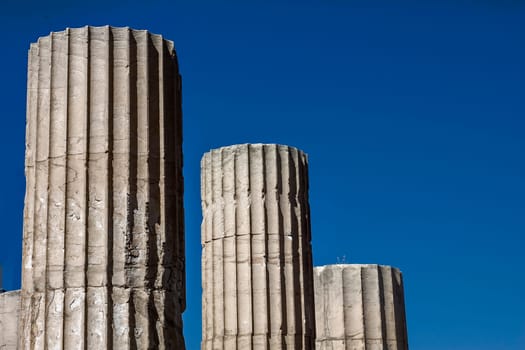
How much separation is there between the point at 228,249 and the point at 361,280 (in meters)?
8.42

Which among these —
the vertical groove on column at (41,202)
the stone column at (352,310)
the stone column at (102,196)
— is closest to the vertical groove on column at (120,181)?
the stone column at (102,196)

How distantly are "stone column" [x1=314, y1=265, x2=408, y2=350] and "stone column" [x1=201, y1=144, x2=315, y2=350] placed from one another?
6478 millimetres

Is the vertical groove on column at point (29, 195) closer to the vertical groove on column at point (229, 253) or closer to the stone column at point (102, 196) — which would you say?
the stone column at point (102, 196)

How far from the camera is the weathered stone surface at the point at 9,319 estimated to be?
17.5 meters

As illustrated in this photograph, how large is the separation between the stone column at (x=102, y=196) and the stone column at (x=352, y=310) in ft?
53.0

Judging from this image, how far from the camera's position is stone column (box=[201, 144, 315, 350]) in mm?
22453

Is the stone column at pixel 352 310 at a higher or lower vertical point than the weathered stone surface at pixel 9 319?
higher

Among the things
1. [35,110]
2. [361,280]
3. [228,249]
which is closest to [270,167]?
[228,249]

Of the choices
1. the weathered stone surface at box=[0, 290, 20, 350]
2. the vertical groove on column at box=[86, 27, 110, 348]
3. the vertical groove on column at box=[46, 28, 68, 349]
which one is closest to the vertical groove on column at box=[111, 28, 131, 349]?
the vertical groove on column at box=[86, 27, 110, 348]

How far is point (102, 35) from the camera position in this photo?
1412 centimetres

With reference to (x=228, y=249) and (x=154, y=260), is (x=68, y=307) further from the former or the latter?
(x=228, y=249)

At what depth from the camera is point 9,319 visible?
58.0 feet

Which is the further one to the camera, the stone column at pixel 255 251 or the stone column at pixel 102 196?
the stone column at pixel 255 251

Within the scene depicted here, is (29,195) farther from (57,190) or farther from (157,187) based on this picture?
(157,187)
